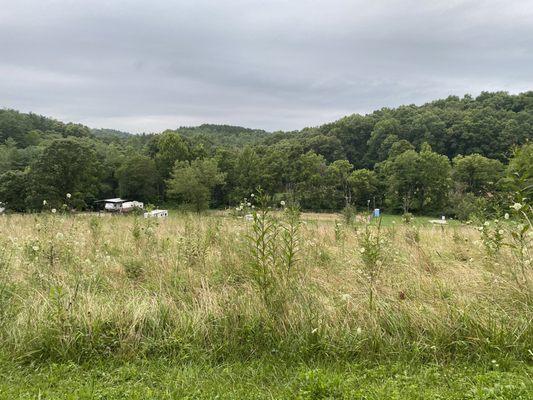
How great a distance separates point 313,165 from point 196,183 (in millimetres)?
24394

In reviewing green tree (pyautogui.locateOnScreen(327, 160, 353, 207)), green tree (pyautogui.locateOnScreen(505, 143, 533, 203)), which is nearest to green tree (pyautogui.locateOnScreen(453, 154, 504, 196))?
green tree (pyautogui.locateOnScreen(327, 160, 353, 207))

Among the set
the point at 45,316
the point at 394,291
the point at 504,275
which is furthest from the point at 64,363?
the point at 504,275

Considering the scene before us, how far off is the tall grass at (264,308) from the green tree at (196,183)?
48020 mm

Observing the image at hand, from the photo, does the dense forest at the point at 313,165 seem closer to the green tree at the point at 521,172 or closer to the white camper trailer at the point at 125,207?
the white camper trailer at the point at 125,207

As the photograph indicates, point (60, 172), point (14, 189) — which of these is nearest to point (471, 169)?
point (60, 172)

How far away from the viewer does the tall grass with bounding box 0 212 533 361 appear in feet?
10.6

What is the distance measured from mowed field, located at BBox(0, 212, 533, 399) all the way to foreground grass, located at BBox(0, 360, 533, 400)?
12mm

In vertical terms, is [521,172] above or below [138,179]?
above

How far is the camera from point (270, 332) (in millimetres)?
3404

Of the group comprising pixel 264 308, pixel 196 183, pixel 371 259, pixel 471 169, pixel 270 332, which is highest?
pixel 471 169

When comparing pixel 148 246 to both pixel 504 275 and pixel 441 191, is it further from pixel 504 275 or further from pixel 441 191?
pixel 441 191

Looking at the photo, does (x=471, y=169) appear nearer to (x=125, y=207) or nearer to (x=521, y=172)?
(x=125, y=207)

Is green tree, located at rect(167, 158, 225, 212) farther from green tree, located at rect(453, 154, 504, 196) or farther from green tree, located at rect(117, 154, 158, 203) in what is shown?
green tree, located at rect(453, 154, 504, 196)

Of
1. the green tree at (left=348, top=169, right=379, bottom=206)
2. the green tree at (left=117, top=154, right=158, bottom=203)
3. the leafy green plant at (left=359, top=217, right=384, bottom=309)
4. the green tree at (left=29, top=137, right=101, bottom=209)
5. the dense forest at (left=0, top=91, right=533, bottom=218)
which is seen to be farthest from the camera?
the green tree at (left=348, top=169, right=379, bottom=206)
